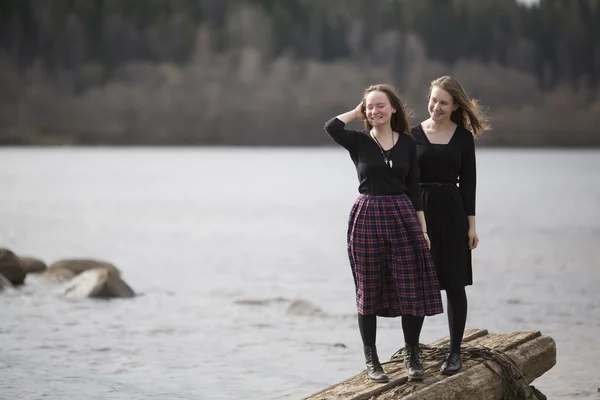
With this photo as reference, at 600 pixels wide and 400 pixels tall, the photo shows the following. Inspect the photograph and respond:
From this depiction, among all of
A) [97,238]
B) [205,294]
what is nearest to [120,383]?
[205,294]

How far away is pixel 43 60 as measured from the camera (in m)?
110

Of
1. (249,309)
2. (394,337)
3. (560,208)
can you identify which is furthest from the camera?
(560,208)

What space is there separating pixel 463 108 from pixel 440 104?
16 cm

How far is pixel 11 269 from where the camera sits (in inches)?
532

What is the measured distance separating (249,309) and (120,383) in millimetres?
4334

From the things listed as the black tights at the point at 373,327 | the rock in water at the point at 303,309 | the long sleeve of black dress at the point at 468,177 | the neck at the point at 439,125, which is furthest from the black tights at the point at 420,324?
the rock in water at the point at 303,309

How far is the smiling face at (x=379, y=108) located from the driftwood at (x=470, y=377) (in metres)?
1.48

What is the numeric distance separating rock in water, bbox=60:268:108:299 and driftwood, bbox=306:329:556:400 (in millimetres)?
7348

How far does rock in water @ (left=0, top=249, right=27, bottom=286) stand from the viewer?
13477 millimetres

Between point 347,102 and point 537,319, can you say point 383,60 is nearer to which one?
point 347,102

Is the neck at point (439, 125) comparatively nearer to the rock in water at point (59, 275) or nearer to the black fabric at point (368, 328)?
the black fabric at point (368, 328)

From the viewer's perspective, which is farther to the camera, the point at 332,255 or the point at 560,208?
the point at 560,208

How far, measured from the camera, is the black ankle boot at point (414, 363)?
5.26 meters

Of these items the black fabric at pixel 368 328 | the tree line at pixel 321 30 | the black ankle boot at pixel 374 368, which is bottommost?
the black ankle boot at pixel 374 368
